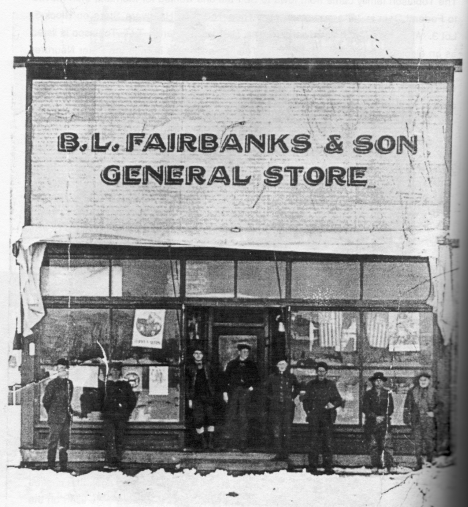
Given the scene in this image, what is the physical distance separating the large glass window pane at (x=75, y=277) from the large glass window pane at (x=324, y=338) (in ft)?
4.16

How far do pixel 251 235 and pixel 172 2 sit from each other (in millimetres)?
1524

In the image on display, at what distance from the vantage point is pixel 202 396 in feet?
14.4

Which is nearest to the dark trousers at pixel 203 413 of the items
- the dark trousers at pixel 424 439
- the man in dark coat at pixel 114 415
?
the man in dark coat at pixel 114 415

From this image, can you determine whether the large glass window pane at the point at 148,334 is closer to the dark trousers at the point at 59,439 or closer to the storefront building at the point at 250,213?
the storefront building at the point at 250,213

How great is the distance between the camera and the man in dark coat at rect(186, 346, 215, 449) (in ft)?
14.4

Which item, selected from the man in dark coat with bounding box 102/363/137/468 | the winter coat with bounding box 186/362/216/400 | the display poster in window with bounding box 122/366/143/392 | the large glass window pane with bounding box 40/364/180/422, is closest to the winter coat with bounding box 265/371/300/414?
the winter coat with bounding box 186/362/216/400

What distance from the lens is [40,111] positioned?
438 centimetres

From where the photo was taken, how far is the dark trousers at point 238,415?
14.3 feet

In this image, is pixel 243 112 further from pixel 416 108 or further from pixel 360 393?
pixel 360 393

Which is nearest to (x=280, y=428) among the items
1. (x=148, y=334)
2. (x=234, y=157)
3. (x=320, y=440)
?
(x=320, y=440)

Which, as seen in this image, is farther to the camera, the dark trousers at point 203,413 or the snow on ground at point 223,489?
the dark trousers at point 203,413

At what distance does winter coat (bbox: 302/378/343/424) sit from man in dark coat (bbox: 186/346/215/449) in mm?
594

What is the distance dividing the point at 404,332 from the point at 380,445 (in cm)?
72

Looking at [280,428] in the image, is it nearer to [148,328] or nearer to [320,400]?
[320,400]
